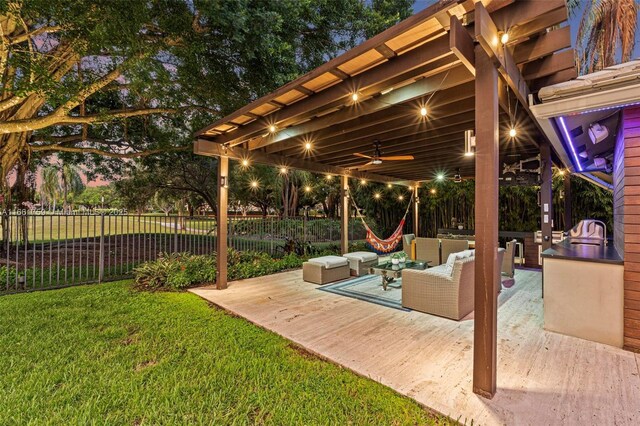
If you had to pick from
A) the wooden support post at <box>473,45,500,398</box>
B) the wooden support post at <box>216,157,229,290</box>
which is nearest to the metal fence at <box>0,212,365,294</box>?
the wooden support post at <box>216,157,229,290</box>

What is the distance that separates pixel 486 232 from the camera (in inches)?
75.6

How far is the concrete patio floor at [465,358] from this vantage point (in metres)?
1.77

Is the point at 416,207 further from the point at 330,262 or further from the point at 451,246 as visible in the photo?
the point at 330,262

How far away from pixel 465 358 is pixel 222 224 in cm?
398

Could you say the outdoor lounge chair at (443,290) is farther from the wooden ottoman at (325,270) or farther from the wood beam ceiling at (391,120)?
the wood beam ceiling at (391,120)

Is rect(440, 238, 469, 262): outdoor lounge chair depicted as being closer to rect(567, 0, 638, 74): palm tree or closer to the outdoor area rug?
the outdoor area rug

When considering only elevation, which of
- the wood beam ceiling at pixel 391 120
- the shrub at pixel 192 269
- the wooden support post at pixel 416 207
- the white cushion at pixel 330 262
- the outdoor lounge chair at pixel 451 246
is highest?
the wood beam ceiling at pixel 391 120

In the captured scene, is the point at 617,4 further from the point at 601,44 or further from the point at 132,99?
the point at 132,99

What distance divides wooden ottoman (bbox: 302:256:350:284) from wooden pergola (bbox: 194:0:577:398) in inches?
59.4

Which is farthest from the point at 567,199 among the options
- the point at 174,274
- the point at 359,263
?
the point at 174,274

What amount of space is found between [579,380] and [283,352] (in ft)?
7.62

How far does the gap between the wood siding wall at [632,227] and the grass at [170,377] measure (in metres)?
2.28

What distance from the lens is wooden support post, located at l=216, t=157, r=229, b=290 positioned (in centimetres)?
469

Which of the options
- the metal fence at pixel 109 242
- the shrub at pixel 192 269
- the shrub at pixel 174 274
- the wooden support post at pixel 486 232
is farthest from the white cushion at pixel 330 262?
the wooden support post at pixel 486 232
